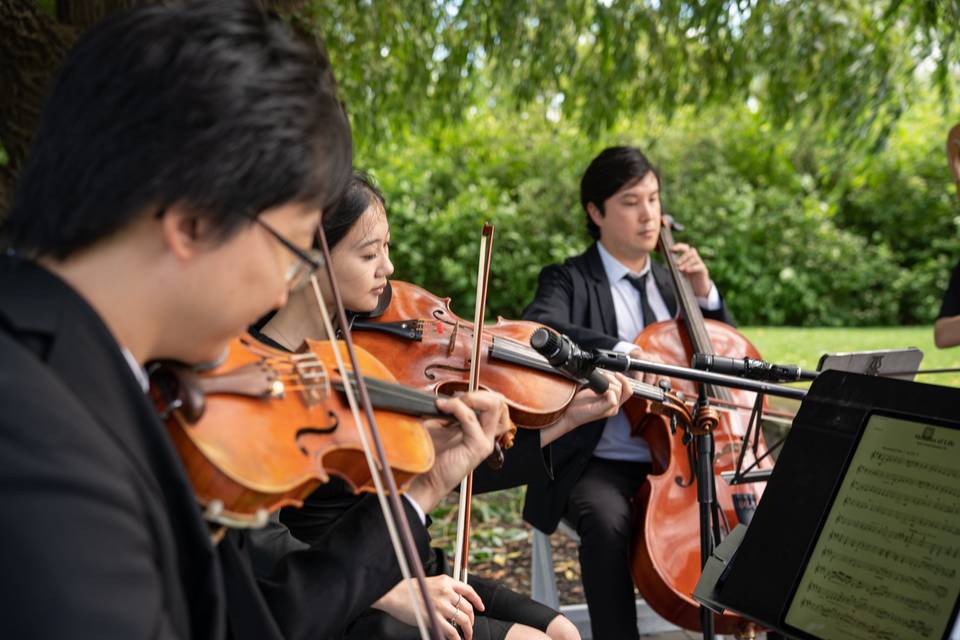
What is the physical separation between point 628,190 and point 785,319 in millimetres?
6591

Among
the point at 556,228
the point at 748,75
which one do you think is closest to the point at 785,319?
the point at 556,228

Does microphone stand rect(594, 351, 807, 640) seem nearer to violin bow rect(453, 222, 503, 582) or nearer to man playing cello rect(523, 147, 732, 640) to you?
violin bow rect(453, 222, 503, 582)

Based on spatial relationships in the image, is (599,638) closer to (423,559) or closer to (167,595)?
(423,559)

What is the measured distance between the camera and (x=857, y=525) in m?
1.45

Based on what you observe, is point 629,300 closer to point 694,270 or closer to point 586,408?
point 694,270

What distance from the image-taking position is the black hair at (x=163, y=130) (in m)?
0.93

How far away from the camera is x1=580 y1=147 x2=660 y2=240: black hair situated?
344 cm

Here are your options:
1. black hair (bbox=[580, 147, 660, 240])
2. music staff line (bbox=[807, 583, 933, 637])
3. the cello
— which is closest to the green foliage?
black hair (bbox=[580, 147, 660, 240])

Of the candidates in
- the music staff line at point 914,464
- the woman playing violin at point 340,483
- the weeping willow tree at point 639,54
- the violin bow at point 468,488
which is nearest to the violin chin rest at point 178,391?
the violin bow at point 468,488

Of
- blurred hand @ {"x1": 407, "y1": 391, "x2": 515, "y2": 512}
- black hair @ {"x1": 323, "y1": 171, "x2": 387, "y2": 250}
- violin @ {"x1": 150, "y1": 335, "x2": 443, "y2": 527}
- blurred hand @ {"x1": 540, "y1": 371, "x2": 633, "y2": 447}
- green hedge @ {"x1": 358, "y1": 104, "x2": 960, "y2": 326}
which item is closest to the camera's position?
violin @ {"x1": 150, "y1": 335, "x2": 443, "y2": 527}

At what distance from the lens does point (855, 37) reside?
4.95 meters

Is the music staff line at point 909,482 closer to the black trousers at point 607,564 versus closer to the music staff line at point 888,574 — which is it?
the music staff line at point 888,574

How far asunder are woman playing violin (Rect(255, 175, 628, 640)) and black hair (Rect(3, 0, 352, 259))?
98 cm

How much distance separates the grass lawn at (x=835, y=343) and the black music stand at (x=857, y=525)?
3.91 metres
